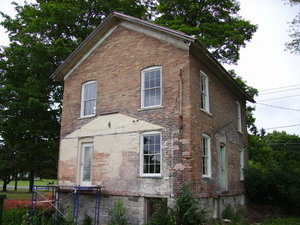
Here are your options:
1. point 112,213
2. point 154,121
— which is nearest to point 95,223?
point 112,213

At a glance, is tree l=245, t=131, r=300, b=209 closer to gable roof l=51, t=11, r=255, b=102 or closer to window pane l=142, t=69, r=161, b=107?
gable roof l=51, t=11, r=255, b=102

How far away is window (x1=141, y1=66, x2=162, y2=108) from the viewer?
1370 cm

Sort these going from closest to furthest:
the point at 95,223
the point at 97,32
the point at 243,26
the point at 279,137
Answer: the point at 95,223
the point at 97,32
the point at 243,26
the point at 279,137

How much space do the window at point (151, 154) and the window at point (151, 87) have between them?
1505 mm

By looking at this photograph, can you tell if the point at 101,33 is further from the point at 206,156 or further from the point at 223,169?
the point at 223,169

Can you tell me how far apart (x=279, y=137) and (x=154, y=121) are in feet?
165

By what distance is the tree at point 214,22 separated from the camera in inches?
898

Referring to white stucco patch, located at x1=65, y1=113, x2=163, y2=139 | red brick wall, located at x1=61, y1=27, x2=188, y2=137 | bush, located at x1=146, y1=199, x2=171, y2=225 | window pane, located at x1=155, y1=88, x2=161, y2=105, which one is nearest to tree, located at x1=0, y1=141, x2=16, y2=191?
red brick wall, located at x1=61, y1=27, x2=188, y2=137

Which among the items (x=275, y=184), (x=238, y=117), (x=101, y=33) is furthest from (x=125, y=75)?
(x=275, y=184)

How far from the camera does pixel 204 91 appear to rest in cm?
1477

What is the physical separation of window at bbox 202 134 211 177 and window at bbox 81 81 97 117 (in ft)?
19.9

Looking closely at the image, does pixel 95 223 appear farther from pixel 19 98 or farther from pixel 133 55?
pixel 19 98

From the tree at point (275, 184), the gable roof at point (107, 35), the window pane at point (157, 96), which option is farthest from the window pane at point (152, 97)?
the tree at point (275, 184)

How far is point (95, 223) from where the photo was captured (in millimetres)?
13805
